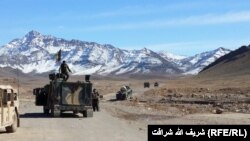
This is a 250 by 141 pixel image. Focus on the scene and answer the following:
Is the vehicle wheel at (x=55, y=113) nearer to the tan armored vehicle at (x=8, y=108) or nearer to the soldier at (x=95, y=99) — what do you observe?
the soldier at (x=95, y=99)

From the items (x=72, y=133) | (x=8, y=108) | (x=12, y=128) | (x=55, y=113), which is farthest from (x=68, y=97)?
(x=8, y=108)

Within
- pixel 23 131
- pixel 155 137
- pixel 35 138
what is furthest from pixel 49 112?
pixel 155 137

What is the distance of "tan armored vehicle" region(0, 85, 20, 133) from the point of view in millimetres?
23531

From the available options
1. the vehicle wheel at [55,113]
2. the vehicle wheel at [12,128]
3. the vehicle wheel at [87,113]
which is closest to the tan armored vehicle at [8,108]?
the vehicle wheel at [12,128]

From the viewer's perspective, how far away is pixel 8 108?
24.6m

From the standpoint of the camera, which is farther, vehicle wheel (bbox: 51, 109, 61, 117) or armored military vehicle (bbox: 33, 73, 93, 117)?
armored military vehicle (bbox: 33, 73, 93, 117)

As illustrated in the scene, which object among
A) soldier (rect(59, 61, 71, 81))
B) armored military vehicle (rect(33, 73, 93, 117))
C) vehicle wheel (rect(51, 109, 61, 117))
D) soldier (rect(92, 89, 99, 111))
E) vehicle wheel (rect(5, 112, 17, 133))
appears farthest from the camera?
soldier (rect(92, 89, 99, 111))

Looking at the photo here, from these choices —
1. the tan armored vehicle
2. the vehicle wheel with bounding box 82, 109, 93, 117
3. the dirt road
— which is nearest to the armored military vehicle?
the vehicle wheel with bounding box 82, 109, 93, 117

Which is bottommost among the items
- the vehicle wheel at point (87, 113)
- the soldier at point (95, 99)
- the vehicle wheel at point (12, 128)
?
the vehicle wheel at point (12, 128)

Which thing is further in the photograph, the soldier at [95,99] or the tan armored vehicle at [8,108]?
the soldier at [95,99]

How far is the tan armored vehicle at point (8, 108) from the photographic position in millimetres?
23531

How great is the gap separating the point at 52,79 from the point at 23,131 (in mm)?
11744

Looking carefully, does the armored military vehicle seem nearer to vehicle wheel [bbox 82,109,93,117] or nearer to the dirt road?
vehicle wheel [bbox 82,109,93,117]

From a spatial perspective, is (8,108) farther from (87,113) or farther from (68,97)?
(87,113)
